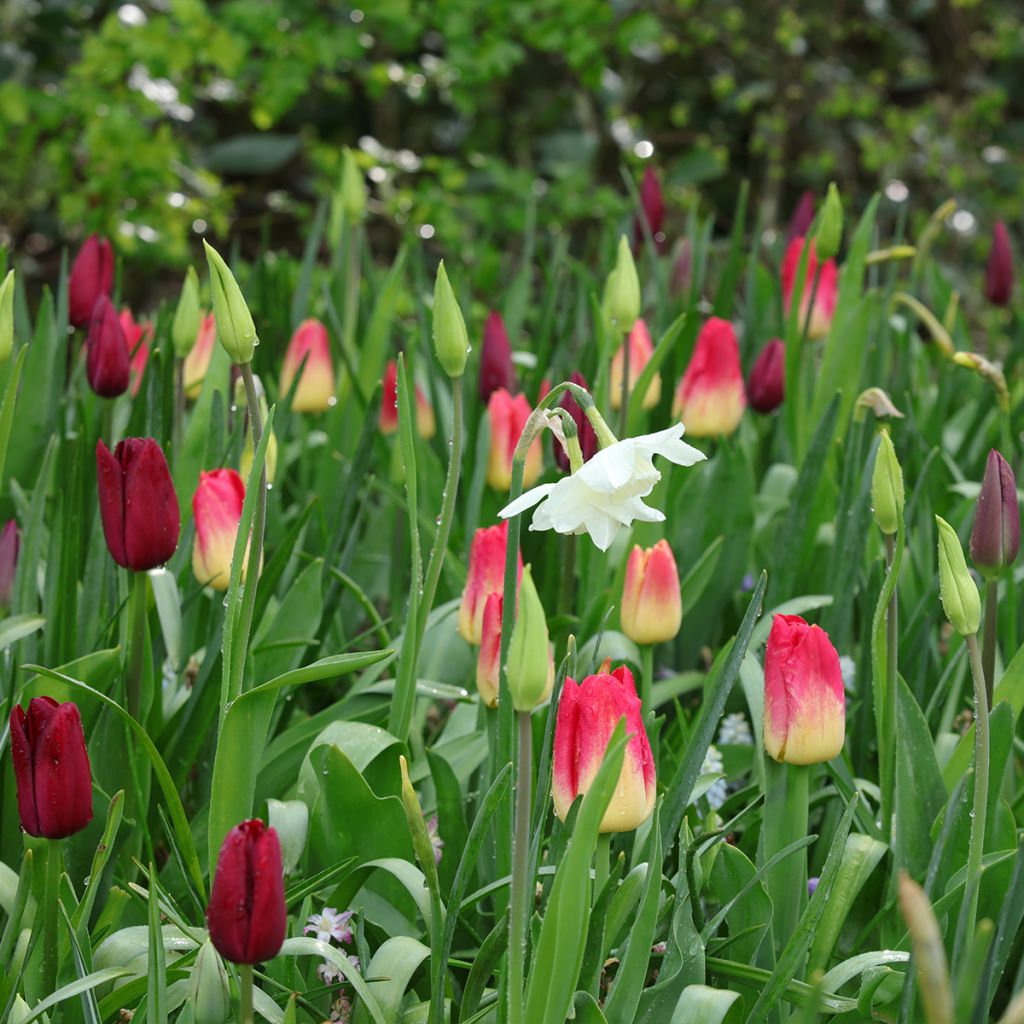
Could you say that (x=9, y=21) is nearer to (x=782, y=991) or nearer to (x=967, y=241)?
(x=967, y=241)

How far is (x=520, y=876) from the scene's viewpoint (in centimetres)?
64

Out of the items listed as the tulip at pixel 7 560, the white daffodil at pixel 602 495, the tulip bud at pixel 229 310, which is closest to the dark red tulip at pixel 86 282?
the tulip at pixel 7 560

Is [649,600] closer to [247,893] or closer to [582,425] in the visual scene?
[582,425]

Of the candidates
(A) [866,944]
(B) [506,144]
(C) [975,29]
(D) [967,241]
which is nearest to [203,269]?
(B) [506,144]

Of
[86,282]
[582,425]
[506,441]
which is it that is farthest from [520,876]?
[86,282]

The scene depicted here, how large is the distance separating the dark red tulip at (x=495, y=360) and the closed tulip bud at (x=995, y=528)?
2.26ft

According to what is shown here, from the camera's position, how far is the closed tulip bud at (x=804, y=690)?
84cm

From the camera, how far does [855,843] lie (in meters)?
0.92

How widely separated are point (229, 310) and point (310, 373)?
75cm

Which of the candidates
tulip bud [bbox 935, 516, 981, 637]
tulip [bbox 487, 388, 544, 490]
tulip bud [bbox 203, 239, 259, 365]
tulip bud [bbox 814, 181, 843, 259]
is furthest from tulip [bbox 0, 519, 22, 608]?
tulip bud [bbox 814, 181, 843, 259]

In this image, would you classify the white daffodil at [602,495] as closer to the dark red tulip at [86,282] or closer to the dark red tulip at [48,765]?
the dark red tulip at [48,765]

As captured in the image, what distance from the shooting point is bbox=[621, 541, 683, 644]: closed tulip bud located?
998mm

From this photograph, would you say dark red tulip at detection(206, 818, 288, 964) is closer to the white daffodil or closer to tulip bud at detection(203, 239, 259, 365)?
the white daffodil

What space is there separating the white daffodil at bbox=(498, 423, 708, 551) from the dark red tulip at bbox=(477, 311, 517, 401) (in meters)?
0.76
